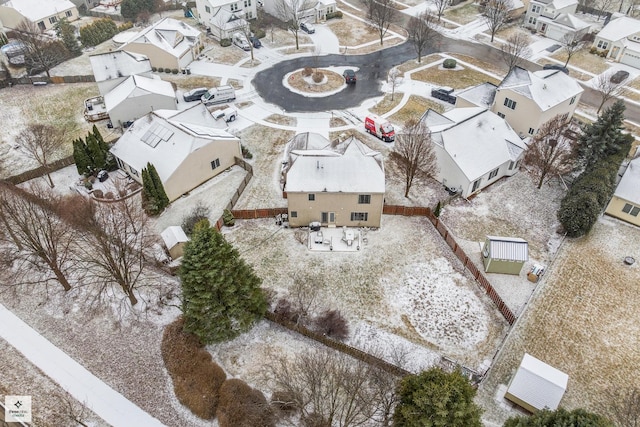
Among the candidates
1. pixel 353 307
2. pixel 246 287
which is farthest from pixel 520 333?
pixel 246 287

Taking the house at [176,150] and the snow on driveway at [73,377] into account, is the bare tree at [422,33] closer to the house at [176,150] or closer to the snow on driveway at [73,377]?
the house at [176,150]

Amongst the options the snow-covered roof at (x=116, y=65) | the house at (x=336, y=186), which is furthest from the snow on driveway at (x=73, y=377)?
the snow-covered roof at (x=116, y=65)

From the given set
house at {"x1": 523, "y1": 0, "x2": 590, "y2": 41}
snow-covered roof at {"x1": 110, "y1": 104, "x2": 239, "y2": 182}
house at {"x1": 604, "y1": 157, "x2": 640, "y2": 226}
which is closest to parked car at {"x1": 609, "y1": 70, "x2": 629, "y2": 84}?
house at {"x1": 523, "y1": 0, "x2": 590, "y2": 41}

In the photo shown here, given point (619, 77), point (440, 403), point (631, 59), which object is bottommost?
point (619, 77)

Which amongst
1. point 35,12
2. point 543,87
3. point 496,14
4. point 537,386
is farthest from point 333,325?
point 35,12

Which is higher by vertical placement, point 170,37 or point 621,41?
point 170,37

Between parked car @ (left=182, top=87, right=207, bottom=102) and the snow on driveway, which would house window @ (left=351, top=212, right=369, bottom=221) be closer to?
→ the snow on driveway

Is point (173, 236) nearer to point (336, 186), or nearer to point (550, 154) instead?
point (336, 186)
